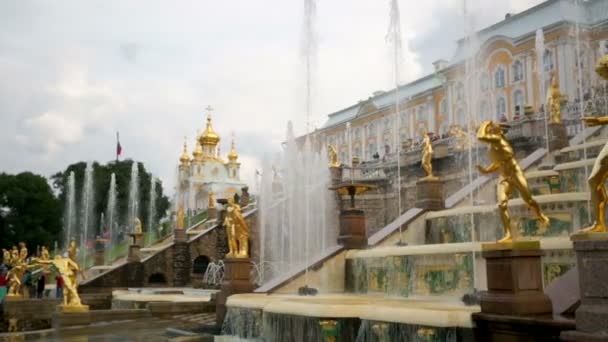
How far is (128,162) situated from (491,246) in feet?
229

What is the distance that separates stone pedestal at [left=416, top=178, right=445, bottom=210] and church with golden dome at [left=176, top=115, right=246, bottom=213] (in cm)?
6760

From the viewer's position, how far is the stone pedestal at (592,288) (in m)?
6.14

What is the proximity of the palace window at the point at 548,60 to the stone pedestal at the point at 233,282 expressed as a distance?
130ft

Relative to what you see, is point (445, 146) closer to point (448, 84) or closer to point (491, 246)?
point (491, 246)

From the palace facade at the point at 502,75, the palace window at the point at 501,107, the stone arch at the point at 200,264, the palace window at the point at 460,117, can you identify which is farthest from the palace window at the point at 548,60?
the stone arch at the point at 200,264

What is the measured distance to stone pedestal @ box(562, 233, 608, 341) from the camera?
242 inches

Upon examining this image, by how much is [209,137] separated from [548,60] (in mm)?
52370

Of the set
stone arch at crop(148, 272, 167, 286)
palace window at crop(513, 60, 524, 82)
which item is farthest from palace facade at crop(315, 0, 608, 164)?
stone arch at crop(148, 272, 167, 286)

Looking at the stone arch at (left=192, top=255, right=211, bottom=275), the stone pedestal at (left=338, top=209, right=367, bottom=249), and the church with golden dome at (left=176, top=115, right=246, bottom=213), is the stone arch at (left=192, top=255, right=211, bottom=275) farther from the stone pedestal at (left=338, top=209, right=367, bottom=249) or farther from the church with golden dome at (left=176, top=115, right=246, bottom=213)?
the church with golden dome at (left=176, top=115, right=246, bottom=213)

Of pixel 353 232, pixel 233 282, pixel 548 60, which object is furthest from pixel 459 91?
pixel 233 282

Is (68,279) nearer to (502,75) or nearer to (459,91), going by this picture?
(502,75)

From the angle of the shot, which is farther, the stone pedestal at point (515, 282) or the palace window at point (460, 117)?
the palace window at point (460, 117)

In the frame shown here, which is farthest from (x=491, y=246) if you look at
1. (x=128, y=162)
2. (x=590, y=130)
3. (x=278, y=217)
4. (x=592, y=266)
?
(x=128, y=162)

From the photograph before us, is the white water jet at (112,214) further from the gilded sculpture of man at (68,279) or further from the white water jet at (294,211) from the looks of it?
the gilded sculpture of man at (68,279)
